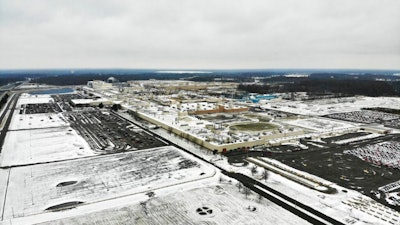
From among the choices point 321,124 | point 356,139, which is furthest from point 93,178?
point 321,124

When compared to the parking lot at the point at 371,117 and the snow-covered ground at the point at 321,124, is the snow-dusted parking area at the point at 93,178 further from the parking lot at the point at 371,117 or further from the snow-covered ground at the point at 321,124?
the parking lot at the point at 371,117

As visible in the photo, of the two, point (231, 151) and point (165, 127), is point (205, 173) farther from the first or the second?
point (165, 127)

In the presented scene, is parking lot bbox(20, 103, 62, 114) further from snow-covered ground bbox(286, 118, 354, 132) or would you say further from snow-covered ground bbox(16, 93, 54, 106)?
snow-covered ground bbox(286, 118, 354, 132)

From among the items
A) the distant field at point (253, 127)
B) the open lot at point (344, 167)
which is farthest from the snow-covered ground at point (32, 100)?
the open lot at point (344, 167)

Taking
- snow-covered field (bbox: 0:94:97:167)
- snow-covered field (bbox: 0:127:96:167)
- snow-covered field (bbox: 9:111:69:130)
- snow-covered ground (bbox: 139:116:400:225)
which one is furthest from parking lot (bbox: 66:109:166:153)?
snow-covered ground (bbox: 139:116:400:225)

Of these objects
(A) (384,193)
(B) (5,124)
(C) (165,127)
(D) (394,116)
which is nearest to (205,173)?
(A) (384,193)

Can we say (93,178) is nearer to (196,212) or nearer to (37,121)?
(196,212)
